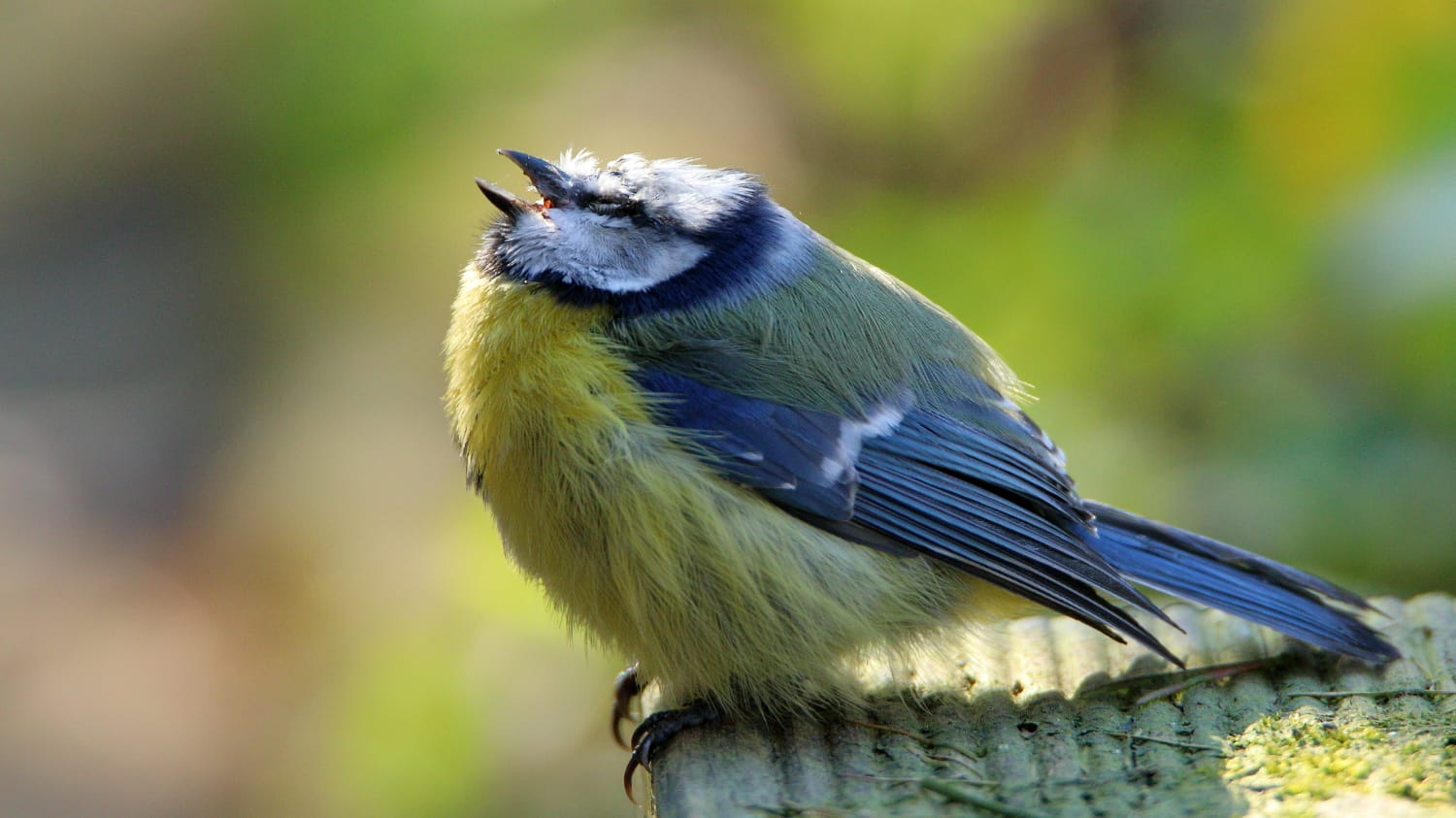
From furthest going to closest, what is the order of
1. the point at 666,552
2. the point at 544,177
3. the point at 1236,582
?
the point at 544,177 < the point at 1236,582 < the point at 666,552

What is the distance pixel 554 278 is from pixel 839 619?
2.59 ft

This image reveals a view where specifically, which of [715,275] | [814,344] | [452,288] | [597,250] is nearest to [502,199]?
[597,250]

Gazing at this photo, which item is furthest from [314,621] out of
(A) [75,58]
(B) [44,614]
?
(A) [75,58]

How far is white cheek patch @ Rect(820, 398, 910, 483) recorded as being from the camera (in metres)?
2.29

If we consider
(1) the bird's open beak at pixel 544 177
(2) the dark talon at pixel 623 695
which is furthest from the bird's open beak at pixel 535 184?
(2) the dark talon at pixel 623 695

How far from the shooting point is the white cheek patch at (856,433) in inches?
90.0

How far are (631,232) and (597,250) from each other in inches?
2.9

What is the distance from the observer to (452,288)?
4.81 m

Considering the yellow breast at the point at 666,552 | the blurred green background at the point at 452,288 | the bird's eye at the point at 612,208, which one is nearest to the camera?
the yellow breast at the point at 666,552

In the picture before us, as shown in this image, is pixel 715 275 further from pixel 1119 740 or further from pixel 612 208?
pixel 1119 740

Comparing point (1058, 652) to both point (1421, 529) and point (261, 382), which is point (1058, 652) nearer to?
point (1421, 529)

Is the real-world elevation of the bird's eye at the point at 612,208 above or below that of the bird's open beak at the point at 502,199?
below

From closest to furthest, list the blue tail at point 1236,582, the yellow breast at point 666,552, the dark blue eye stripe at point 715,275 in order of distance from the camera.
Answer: the yellow breast at point 666,552 → the blue tail at point 1236,582 → the dark blue eye stripe at point 715,275

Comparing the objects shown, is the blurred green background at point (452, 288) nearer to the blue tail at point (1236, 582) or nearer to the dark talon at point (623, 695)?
the dark talon at point (623, 695)
